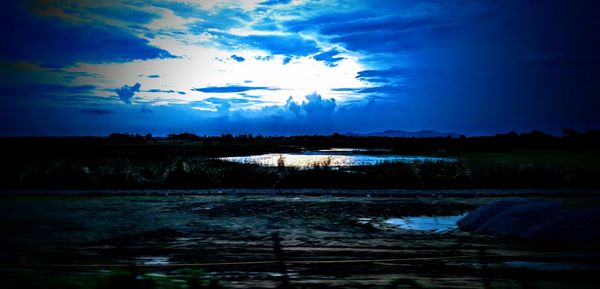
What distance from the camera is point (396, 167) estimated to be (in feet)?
77.7

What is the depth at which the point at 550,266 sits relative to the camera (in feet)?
22.1

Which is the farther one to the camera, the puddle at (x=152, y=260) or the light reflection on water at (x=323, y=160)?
the light reflection on water at (x=323, y=160)

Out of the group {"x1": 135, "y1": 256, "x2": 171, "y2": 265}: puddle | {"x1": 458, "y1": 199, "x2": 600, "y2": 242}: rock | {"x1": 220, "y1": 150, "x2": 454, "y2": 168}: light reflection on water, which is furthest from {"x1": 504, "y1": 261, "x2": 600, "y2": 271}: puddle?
{"x1": 220, "y1": 150, "x2": 454, "y2": 168}: light reflection on water

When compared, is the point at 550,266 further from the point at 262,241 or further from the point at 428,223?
the point at 262,241

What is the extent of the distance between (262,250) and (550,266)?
16.8 feet

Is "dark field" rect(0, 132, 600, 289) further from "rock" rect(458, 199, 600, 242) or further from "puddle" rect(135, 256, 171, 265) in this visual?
"rock" rect(458, 199, 600, 242)

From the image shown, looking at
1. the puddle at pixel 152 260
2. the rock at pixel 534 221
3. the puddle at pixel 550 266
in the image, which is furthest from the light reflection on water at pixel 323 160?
the puddle at pixel 550 266

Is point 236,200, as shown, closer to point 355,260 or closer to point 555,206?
point 355,260

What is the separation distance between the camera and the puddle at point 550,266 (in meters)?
6.58

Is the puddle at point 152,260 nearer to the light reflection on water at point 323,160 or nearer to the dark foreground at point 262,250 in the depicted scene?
the dark foreground at point 262,250

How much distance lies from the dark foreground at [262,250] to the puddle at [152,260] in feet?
0.06

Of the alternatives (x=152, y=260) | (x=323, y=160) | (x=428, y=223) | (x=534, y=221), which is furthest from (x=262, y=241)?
(x=323, y=160)

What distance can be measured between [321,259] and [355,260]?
61cm

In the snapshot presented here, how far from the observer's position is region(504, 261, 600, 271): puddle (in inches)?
259
